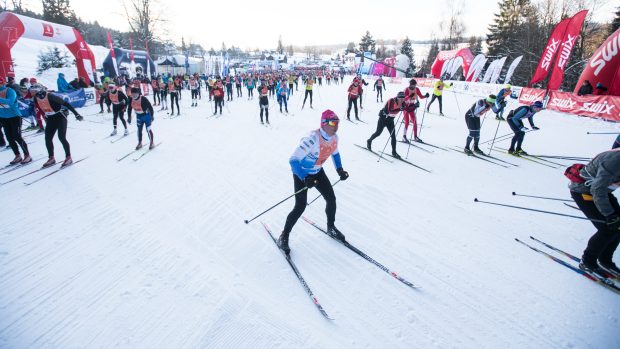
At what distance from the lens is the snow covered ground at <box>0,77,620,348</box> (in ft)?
8.55

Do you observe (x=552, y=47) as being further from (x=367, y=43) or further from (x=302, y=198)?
(x=367, y=43)

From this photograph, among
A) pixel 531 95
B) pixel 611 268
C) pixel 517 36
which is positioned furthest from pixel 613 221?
pixel 517 36

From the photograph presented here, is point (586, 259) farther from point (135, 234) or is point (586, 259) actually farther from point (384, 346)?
point (135, 234)

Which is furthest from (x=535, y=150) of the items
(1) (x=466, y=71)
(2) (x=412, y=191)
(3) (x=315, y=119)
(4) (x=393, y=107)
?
(1) (x=466, y=71)

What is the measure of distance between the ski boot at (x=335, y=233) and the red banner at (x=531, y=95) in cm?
1659

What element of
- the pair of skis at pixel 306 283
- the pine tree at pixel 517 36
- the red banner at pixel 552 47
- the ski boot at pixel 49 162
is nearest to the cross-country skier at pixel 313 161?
the pair of skis at pixel 306 283

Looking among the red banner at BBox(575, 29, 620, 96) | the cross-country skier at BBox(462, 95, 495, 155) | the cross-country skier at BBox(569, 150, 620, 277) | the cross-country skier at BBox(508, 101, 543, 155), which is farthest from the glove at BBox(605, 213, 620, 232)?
the red banner at BBox(575, 29, 620, 96)

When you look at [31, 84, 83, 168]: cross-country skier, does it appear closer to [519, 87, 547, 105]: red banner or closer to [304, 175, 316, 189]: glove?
[304, 175, 316, 189]: glove

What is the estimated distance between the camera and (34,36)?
39.2 feet

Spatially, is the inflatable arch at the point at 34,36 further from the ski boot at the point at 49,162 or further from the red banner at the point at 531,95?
the red banner at the point at 531,95

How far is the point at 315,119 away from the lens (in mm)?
12992

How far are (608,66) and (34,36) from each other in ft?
78.7

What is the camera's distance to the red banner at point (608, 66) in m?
12.1

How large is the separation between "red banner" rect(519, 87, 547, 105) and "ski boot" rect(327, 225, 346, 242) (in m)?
16.6
